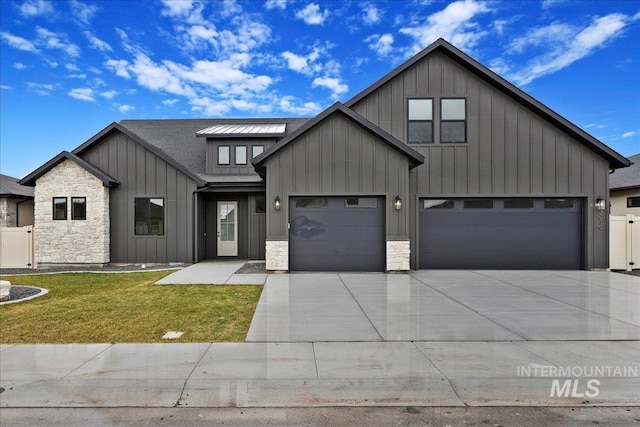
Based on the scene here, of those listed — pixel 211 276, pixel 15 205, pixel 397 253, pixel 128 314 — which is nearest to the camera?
pixel 128 314

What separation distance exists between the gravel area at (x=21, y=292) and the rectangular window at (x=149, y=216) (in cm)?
479

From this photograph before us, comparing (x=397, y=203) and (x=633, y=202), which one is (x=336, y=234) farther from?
(x=633, y=202)

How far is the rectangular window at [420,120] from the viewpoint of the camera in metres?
12.1

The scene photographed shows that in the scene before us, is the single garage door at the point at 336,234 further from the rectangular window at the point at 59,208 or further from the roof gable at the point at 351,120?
the rectangular window at the point at 59,208

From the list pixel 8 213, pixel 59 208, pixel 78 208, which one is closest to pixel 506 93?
pixel 78 208

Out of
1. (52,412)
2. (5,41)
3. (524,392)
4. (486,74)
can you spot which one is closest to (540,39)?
(486,74)

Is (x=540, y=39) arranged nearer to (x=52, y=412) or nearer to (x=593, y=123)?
(x=593, y=123)

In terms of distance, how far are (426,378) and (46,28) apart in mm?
19395

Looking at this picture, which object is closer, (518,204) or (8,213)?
(518,204)

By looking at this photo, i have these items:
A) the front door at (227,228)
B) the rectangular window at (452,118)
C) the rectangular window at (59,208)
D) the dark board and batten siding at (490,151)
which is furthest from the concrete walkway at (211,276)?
the rectangular window at (452,118)

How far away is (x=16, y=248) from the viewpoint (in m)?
12.8

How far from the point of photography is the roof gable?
10633 mm

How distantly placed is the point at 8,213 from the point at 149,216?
7658 millimetres

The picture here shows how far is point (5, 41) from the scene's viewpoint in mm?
15352
